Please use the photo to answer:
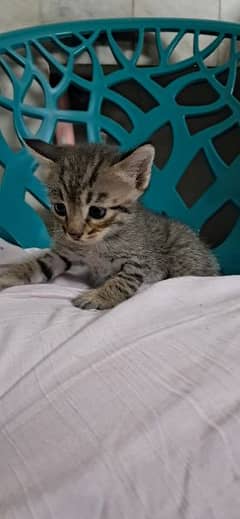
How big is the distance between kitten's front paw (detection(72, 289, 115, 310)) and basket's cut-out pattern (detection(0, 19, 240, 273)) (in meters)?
0.52

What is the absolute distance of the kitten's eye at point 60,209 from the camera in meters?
1.24

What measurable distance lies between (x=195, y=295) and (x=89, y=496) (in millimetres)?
563

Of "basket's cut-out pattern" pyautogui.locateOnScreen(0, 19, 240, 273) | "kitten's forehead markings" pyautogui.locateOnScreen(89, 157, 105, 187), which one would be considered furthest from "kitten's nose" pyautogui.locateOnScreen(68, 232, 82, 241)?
"basket's cut-out pattern" pyautogui.locateOnScreen(0, 19, 240, 273)

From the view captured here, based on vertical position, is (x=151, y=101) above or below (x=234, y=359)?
above

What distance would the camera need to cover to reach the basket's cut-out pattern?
5.34ft

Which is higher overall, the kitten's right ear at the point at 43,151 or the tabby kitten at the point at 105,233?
the kitten's right ear at the point at 43,151

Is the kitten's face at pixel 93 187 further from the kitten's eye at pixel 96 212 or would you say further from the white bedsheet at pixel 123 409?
the white bedsheet at pixel 123 409

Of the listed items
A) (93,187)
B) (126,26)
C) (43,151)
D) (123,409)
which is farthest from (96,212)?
(126,26)

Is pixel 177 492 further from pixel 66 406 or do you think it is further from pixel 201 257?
pixel 201 257

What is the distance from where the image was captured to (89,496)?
0.64 meters

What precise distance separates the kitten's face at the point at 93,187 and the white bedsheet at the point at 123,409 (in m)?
0.19

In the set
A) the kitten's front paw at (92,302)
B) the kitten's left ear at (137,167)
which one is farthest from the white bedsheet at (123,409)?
the kitten's left ear at (137,167)

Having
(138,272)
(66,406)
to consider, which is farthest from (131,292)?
(66,406)

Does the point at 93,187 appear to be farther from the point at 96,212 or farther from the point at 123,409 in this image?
the point at 123,409
